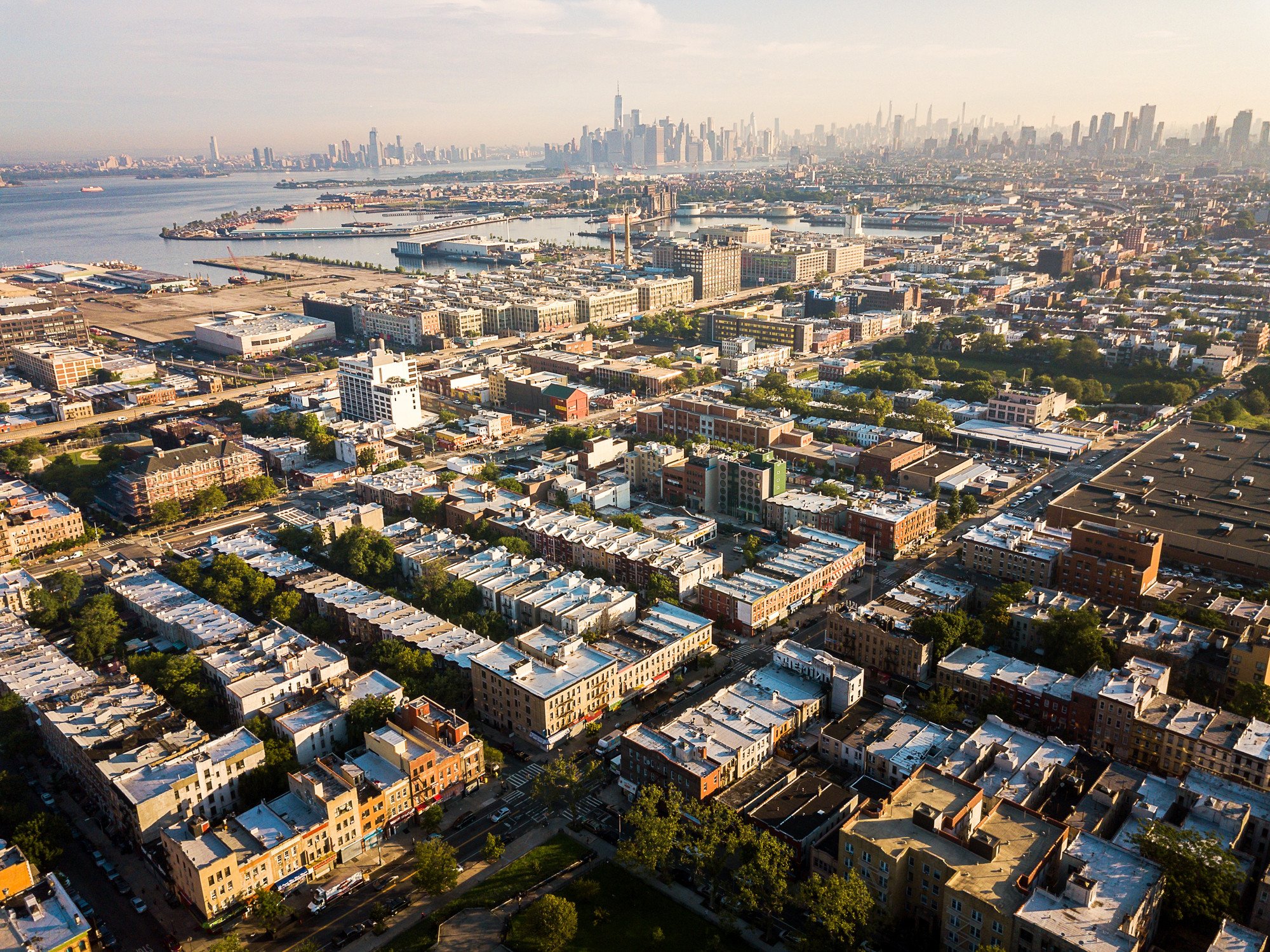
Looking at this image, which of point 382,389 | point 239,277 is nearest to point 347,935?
point 382,389

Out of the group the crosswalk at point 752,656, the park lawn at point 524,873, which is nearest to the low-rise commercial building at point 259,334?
the crosswalk at point 752,656

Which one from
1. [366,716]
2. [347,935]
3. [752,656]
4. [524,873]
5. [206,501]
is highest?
[366,716]

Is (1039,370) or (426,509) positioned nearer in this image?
(426,509)

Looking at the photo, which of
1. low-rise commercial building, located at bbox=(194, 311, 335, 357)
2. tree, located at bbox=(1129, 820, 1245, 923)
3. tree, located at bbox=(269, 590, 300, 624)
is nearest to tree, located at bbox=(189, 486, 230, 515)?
tree, located at bbox=(269, 590, 300, 624)

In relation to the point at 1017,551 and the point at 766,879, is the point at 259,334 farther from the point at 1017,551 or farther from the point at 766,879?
the point at 766,879

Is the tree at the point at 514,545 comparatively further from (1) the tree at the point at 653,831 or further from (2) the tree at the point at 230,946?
(2) the tree at the point at 230,946
